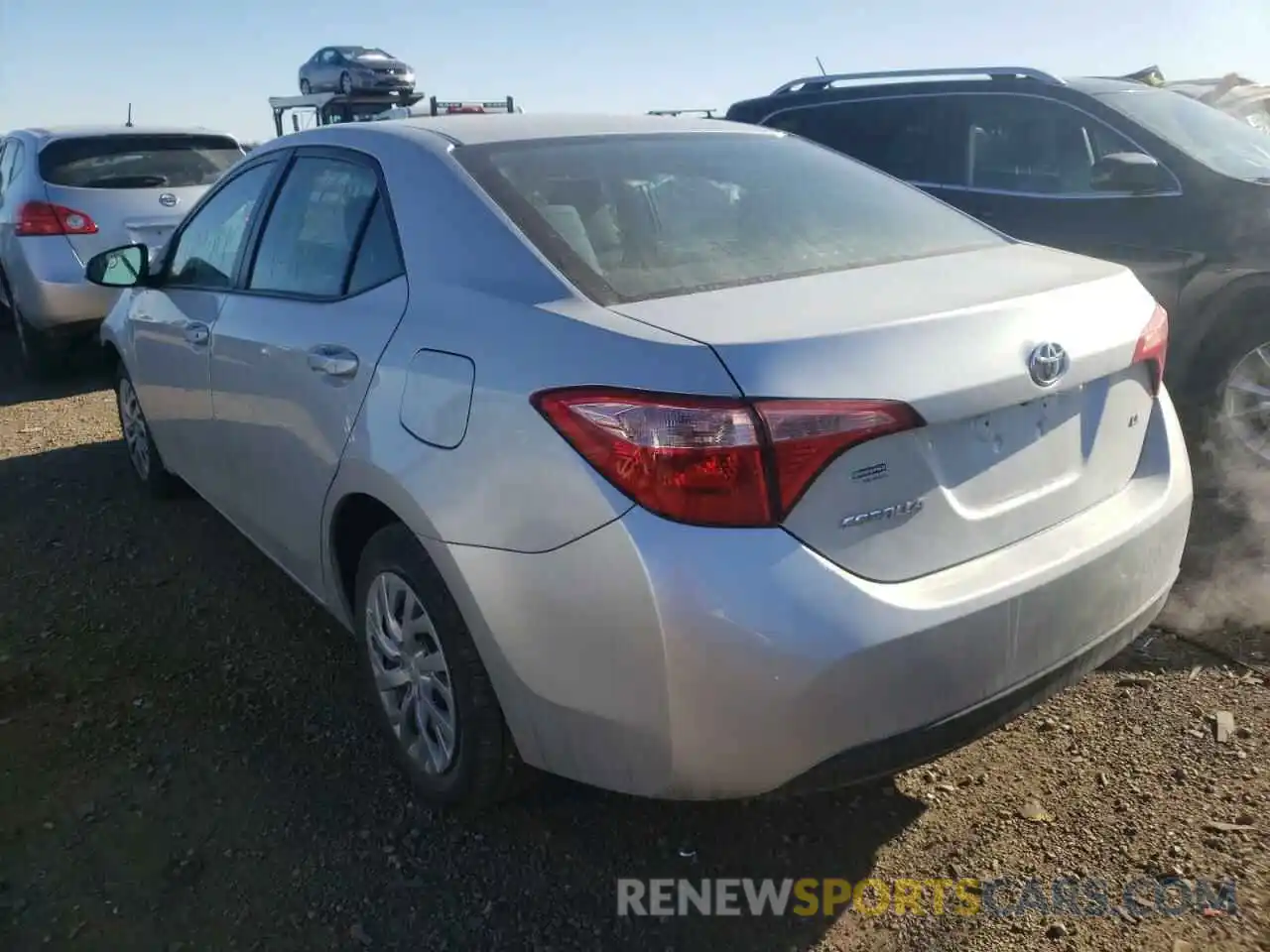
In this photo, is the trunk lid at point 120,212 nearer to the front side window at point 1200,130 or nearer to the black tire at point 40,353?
the black tire at point 40,353

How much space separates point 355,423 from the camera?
2.54 meters

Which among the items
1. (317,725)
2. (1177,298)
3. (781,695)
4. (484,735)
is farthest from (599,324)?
(1177,298)

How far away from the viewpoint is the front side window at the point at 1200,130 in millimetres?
4473

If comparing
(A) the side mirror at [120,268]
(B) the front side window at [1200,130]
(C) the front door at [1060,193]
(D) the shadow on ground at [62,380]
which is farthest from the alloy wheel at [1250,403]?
(D) the shadow on ground at [62,380]

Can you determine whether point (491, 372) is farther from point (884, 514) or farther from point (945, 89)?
point (945, 89)

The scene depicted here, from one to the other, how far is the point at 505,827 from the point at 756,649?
109 centimetres

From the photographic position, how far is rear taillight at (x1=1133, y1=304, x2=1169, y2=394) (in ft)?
7.79

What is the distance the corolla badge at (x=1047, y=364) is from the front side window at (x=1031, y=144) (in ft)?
9.49

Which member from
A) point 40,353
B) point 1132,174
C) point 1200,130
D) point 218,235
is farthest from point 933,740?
point 40,353

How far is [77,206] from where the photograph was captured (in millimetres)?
7133

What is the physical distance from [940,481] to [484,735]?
1116 millimetres

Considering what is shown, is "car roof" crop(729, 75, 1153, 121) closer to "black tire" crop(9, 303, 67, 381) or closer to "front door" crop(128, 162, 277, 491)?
"front door" crop(128, 162, 277, 491)

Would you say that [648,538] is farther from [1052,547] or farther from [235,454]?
[235,454]

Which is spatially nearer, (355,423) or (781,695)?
(781,695)
